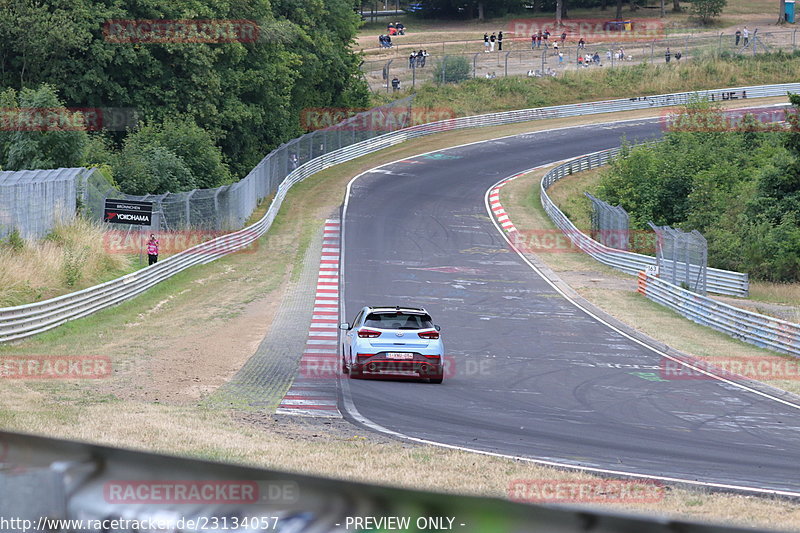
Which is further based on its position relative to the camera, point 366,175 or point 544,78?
point 544,78

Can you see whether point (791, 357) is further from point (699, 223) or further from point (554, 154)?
point (554, 154)

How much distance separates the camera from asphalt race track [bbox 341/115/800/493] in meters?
13.1

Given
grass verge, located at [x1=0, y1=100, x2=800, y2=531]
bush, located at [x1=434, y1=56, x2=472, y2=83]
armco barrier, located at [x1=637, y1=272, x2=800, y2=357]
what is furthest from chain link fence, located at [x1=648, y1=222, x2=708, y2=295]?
bush, located at [x1=434, y1=56, x2=472, y2=83]

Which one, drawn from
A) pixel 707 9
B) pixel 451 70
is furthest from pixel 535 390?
pixel 707 9

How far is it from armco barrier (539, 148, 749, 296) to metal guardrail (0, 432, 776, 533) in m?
32.2

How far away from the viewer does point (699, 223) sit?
4612 cm

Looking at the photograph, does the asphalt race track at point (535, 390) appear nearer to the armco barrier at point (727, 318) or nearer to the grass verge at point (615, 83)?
the armco barrier at point (727, 318)

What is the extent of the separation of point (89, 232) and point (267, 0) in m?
26.9

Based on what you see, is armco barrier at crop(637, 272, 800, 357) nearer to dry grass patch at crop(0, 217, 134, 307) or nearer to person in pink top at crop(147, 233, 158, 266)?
person in pink top at crop(147, 233, 158, 266)

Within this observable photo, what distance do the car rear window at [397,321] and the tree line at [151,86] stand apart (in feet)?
76.5

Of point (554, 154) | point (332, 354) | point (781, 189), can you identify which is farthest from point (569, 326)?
point (554, 154)

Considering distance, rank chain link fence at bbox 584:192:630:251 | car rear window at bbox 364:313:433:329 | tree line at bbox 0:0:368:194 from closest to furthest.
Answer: car rear window at bbox 364:313:433:329 → chain link fence at bbox 584:192:630:251 → tree line at bbox 0:0:368:194

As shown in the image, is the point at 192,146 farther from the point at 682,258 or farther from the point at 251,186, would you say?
the point at 682,258

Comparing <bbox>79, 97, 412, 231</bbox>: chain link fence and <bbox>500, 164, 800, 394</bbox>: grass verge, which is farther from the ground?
<bbox>79, 97, 412, 231</bbox>: chain link fence
